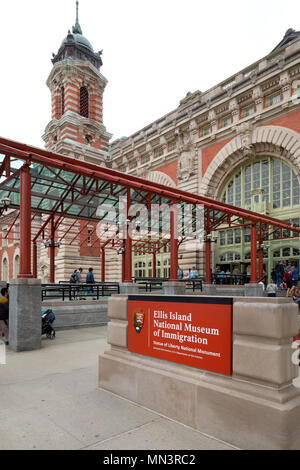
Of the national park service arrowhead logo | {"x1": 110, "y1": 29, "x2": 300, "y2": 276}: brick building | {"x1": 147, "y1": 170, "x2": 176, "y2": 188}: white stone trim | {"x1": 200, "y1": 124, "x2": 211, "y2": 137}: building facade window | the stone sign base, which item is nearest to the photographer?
the stone sign base

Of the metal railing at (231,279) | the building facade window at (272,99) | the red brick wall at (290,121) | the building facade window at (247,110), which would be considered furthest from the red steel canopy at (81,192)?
the building facade window at (272,99)

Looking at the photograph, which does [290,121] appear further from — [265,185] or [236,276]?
[236,276]

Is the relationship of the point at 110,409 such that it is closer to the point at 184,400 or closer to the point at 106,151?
the point at 184,400

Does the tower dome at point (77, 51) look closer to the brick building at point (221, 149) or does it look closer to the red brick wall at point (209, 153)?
the brick building at point (221, 149)

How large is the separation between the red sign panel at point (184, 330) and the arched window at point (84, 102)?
40617 millimetres

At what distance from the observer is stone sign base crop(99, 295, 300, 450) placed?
3.03 metres

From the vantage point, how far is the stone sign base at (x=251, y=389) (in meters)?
3.03

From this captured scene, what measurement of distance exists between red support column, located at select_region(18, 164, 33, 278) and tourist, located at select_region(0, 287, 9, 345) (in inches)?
35.7

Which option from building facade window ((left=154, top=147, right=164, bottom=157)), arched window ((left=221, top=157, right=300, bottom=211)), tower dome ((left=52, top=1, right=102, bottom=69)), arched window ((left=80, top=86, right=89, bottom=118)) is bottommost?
arched window ((left=221, top=157, right=300, bottom=211))

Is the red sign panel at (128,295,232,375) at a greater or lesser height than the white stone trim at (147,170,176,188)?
lesser

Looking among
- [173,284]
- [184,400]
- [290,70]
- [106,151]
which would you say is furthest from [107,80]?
[184,400]

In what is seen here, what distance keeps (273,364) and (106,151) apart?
40.6 metres

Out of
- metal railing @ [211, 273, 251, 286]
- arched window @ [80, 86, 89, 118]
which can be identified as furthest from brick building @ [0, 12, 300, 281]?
metal railing @ [211, 273, 251, 286]

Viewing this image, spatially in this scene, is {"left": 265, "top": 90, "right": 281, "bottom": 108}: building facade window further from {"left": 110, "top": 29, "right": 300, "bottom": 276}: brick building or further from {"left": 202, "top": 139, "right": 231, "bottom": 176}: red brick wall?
{"left": 202, "top": 139, "right": 231, "bottom": 176}: red brick wall
